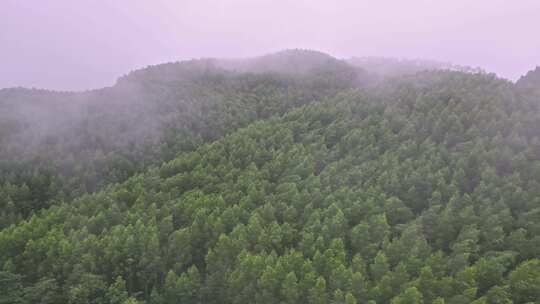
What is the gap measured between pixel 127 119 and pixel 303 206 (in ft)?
239

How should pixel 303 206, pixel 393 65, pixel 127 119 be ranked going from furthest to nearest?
pixel 393 65
pixel 127 119
pixel 303 206

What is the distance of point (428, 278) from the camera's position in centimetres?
3691

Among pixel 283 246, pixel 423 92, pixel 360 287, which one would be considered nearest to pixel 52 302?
pixel 283 246

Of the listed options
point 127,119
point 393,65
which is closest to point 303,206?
point 127,119

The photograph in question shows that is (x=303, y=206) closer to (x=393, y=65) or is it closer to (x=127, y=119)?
(x=127, y=119)

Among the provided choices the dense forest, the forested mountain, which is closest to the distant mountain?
the forested mountain

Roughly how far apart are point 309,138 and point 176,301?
43.7 metres

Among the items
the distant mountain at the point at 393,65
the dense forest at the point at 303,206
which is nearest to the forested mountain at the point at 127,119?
the dense forest at the point at 303,206

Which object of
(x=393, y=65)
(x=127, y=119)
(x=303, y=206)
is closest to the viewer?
(x=303, y=206)

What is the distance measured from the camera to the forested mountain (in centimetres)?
8631

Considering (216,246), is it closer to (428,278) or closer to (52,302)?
(52,302)

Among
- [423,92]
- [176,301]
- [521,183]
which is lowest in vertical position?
[176,301]

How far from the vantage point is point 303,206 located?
55594 mm

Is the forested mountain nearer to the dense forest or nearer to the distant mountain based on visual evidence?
the dense forest
